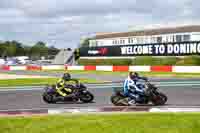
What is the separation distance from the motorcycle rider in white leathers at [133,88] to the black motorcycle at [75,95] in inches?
68.9

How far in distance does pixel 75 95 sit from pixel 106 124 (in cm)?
640

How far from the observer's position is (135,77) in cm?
1539

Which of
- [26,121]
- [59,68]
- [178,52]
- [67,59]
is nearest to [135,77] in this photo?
[26,121]

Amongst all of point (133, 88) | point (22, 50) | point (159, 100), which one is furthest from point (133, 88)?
point (22, 50)

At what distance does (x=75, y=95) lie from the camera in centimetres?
1681

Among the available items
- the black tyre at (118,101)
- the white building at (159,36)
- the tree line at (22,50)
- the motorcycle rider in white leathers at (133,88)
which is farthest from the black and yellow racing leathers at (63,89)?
the tree line at (22,50)

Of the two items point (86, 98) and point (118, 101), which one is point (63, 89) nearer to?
point (86, 98)

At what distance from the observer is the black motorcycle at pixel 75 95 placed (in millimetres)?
16734

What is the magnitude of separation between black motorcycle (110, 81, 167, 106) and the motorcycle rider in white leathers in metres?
0.12

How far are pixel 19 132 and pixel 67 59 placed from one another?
181 feet

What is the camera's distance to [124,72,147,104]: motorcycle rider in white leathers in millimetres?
15391

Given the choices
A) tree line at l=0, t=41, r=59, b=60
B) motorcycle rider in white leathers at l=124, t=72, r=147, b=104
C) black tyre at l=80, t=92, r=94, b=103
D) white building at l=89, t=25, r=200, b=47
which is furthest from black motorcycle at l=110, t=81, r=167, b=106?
tree line at l=0, t=41, r=59, b=60

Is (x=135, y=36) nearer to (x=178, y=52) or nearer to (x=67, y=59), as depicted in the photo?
(x=67, y=59)

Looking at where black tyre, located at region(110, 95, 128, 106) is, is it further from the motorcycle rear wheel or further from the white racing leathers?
the motorcycle rear wheel
